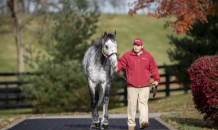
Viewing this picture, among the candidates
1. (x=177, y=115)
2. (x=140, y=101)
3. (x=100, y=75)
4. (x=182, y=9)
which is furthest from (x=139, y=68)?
(x=182, y=9)

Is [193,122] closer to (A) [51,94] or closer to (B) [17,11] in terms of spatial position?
(A) [51,94]

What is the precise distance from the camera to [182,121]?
395 inches

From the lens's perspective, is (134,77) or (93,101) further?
(93,101)

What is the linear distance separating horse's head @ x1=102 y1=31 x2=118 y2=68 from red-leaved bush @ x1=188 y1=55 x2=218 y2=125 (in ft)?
→ 6.94

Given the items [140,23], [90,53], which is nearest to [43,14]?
[90,53]

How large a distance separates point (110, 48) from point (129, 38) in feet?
183

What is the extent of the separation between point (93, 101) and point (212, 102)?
9.57 feet

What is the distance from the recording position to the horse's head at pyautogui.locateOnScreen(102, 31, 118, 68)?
24.9 feet

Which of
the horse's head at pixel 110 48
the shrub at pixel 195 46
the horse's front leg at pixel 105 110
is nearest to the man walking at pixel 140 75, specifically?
the horse's head at pixel 110 48

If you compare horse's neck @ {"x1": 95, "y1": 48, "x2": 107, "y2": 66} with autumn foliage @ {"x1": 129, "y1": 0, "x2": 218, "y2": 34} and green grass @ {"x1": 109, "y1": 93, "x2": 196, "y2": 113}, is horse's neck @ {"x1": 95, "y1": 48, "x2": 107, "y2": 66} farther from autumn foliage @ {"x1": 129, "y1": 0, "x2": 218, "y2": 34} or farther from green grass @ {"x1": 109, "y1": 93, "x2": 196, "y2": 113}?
green grass @ {"x1": 109, "y1": 93, "x2": 196, "y2": 113}

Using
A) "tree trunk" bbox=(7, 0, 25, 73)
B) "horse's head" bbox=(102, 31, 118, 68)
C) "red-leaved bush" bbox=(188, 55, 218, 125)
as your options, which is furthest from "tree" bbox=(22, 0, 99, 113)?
"red-leaved bush" bbox=(188, 55, 218, 125)

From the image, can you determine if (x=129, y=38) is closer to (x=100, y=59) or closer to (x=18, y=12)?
(x=18, y=12)

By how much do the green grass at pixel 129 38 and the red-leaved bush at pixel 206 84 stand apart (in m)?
36.4

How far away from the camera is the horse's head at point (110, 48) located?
758 centimetres
